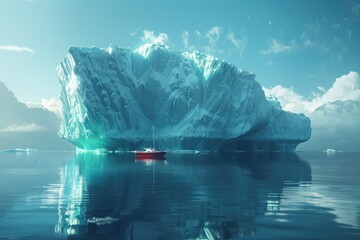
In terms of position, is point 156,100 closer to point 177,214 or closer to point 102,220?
point 177,214

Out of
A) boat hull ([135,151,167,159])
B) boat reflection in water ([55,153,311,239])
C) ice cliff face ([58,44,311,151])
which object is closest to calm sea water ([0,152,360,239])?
boat reflection in water ([55,153,311,239])

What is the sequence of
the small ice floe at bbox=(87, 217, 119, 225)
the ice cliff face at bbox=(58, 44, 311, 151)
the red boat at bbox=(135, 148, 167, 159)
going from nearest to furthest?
the small ice floe at bbox=(87, 217, 119, 225) → the red boat at bbox=(135, 148, 167, 159) → the ice cliff face at bbox=(58, 44, 311, 151)

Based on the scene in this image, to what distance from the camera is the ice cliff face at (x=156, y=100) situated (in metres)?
111

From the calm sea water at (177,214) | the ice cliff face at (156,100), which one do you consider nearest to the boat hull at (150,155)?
the ice cliff face at (156,100)

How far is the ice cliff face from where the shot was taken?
366ft

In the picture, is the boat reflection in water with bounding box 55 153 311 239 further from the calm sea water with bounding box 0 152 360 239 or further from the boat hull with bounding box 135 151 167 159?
the boat hull with bounding box 135 151 167 159

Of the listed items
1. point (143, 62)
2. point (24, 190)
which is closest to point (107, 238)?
point (24, 190)

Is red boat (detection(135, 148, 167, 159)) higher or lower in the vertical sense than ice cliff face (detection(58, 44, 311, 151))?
lower

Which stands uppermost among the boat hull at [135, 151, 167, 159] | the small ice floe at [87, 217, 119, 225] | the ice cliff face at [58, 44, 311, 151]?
the ice cliff face at [58, 44, 311, 151]

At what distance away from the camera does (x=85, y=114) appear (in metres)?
107

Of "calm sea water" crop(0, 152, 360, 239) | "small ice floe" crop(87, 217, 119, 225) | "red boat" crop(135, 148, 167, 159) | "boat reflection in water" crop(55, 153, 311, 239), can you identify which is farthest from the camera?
"red boat" crop(135, 148, 167, 159)

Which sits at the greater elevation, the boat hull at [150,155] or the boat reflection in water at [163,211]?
the boat hull at [150,155]

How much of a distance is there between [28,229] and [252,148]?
5090 inches

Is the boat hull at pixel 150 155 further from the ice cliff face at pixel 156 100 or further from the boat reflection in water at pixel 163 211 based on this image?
the boat reflection in water at pixel 163 211
